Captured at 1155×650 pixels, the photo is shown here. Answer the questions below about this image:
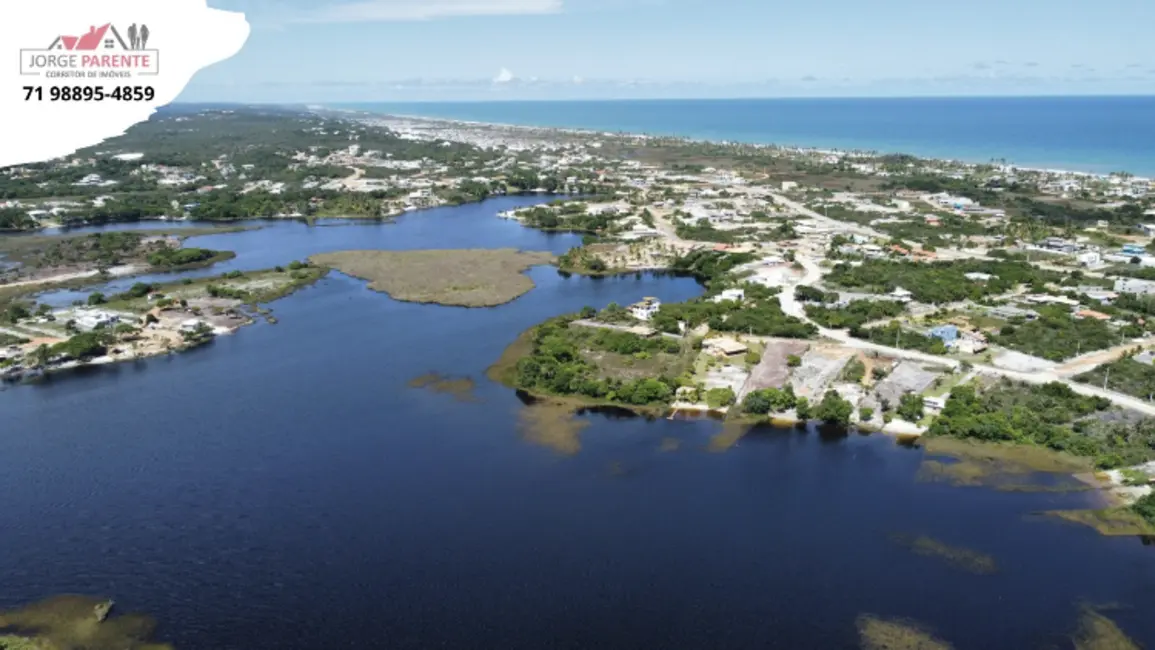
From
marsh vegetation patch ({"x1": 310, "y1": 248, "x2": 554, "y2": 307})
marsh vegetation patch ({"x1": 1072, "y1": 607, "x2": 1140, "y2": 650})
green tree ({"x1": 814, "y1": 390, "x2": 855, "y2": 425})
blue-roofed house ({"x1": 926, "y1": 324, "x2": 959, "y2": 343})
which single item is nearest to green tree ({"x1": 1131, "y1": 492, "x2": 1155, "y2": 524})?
marsh vegetation patch ({"x1": 1072, "y1": 607, "x2": 1140, "y2": 650})

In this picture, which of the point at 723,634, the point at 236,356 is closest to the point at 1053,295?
the point at 723,634

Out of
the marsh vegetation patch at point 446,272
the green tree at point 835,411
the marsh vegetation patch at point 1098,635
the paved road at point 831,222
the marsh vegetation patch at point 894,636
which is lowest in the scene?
the marsh vegetation patch at point 894,636

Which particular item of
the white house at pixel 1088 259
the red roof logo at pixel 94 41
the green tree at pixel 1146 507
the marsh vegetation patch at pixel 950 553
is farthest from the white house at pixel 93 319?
the white house at pixel 1088 259

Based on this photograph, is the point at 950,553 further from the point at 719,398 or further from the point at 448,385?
the point at 448,385

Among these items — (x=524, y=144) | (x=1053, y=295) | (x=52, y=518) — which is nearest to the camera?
(x=52, y=518)

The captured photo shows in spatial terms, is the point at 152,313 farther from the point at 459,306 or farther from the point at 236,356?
the point at 459,306

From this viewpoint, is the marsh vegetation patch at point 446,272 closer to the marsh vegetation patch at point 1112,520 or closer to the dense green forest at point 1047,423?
the dense green forest at point 1047,423

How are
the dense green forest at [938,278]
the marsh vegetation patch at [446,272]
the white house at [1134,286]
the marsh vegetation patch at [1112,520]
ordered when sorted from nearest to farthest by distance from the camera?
the marsh vegetation patch at [1112,520] < the white house at [1134,286] < the dense green forest at [938,278] < the marsh vegetation patch at [446,272]

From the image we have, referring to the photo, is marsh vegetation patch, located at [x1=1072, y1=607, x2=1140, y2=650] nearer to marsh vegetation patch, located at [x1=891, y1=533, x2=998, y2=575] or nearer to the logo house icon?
marsh vegetation patch, located at [x1=891, y1=533, x2=998, y2=575]
